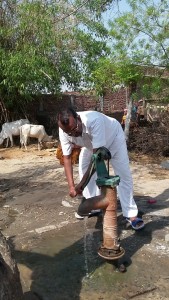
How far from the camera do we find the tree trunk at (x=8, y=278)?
2295 mm

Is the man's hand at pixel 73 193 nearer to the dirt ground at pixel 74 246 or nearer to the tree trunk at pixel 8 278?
the dirt ground at pixel 74 246

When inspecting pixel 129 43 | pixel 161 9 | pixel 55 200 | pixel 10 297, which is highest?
pixel 161 9

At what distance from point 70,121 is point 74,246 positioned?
4.80 feet

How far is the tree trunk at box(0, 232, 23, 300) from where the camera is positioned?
2.29 metres

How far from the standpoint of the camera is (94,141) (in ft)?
11.3

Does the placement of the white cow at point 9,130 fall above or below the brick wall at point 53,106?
below

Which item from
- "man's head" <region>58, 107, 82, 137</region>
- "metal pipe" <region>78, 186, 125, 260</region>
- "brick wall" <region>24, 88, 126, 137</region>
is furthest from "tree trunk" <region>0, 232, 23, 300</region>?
"brick wall" <region>24, 88, 126, 137</region>

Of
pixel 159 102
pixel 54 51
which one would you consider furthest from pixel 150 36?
pixel 54 51

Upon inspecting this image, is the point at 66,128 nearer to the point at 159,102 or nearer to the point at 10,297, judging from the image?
the point at 10,297

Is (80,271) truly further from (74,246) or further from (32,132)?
(32,132)

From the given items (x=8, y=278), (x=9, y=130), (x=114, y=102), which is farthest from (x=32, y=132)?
(x=8, y=278)

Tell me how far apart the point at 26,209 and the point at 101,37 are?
358 inches

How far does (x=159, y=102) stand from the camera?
32.1ft

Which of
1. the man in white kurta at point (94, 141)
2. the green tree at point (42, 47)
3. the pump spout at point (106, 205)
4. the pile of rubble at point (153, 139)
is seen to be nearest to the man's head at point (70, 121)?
the man in white kurta at point (94, 141)
